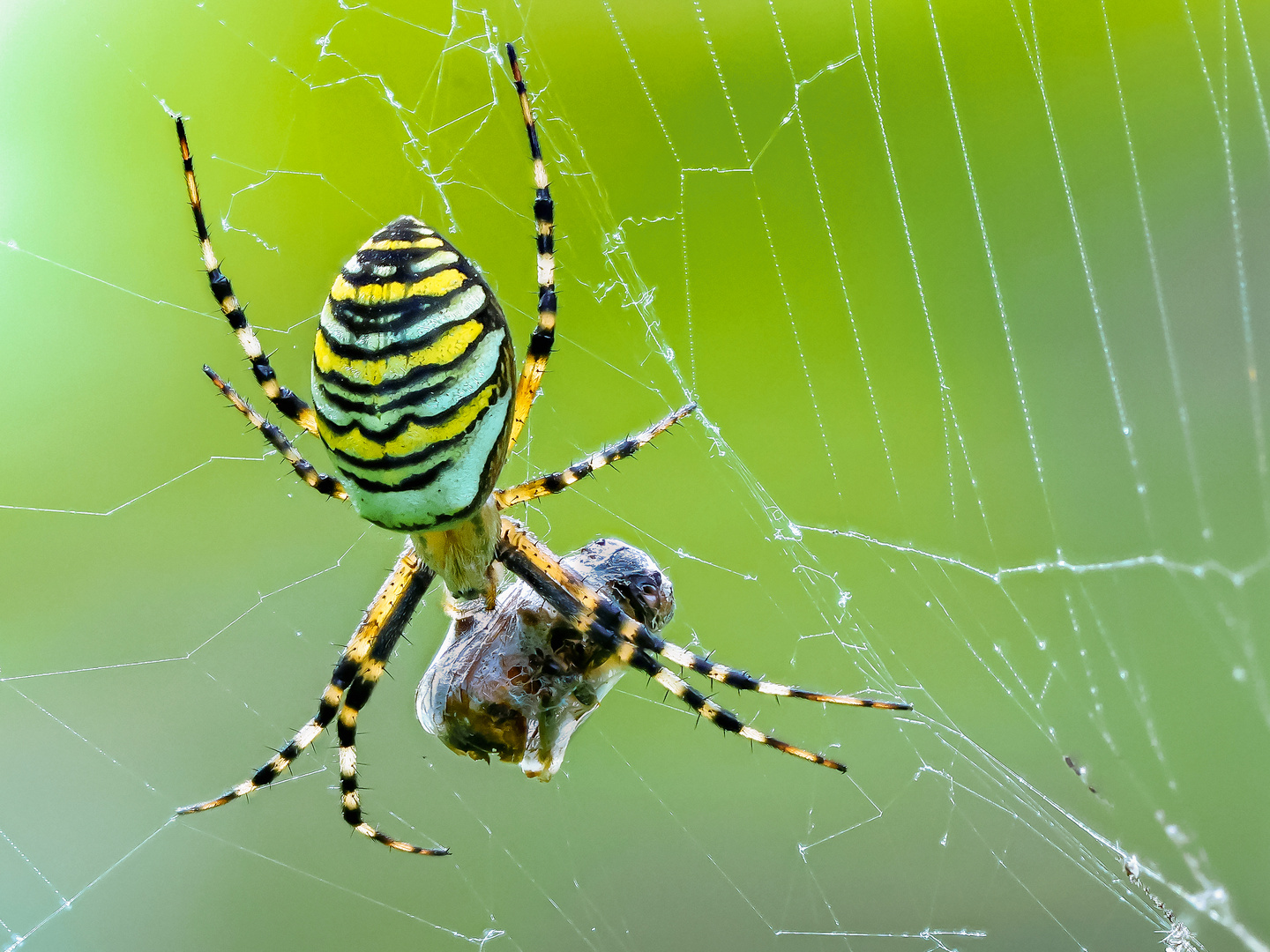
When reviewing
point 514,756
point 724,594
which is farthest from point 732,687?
point 724,594

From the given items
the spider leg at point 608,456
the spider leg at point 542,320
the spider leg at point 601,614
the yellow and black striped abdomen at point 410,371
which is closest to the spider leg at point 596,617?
the spider leg at point 601,614

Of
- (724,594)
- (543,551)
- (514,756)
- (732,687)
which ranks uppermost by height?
(543,551)

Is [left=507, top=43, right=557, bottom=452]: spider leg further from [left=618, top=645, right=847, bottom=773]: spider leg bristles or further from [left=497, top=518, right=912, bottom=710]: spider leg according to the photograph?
[left=618, top=645, right=847, bottom=773]: spider leg bristles

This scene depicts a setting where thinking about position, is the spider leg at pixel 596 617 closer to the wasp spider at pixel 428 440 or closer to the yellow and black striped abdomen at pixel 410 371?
the wasp spider at pixel 428 440

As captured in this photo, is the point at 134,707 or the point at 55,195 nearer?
the point at 134,707

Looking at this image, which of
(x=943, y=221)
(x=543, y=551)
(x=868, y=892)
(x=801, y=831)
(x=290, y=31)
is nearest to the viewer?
(x=543, y=551)

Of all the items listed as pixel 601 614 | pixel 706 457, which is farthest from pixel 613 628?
pixel 706 457

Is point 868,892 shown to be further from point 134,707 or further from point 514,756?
point 134,707
